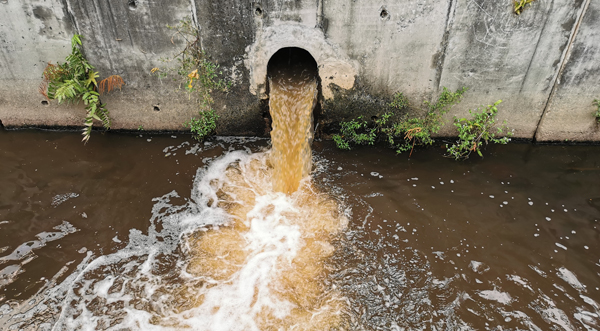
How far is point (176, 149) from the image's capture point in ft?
19.9

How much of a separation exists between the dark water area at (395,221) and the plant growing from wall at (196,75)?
38 centimetres

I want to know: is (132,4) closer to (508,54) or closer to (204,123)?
(204,123)

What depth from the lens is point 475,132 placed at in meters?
5.87

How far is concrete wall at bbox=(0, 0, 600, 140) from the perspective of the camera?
5121 mm

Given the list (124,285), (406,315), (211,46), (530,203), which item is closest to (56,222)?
(124,285)

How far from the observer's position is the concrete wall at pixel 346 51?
16.8 feet

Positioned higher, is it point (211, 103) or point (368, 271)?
point (211, 103)

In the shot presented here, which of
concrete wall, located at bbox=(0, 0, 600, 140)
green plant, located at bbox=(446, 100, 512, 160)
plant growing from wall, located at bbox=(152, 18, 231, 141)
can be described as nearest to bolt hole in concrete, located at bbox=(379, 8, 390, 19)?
concrete wall, located at bbox=(0, 0, 600, 140)

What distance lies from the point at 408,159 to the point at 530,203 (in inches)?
70.7

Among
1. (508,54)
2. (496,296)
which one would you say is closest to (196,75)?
(508,54)

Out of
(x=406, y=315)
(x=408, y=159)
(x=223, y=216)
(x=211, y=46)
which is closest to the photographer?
(x=406, y=315)

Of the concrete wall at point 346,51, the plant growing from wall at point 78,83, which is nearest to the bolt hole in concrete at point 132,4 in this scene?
the concrete wall at point 346,51

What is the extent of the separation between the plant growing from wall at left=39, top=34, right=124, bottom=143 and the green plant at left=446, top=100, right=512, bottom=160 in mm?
5411

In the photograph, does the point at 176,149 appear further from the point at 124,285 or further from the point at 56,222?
the point at 124,285
